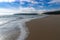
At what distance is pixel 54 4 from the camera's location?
158 centimetres

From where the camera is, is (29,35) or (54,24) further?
(54,24)

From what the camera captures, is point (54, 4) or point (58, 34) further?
point (54, 4)

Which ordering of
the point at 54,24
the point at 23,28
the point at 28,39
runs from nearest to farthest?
the point at 28,39 → the point at 23,28 → the point at 54,24

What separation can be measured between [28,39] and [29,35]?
0.06m

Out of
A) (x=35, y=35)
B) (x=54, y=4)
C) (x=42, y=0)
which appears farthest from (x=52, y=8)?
(x=35, y=35)

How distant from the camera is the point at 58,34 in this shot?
974mm

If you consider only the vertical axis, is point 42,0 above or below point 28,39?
above

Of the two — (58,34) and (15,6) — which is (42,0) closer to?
(15,6)

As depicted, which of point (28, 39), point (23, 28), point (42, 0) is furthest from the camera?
point (42, 0)

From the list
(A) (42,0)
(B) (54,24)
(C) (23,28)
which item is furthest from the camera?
(A) (42,0)

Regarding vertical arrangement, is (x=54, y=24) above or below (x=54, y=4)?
below

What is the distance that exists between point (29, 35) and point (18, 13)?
2.36ft

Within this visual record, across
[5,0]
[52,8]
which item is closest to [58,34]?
[52,8]

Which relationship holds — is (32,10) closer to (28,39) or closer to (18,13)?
(18,13)
